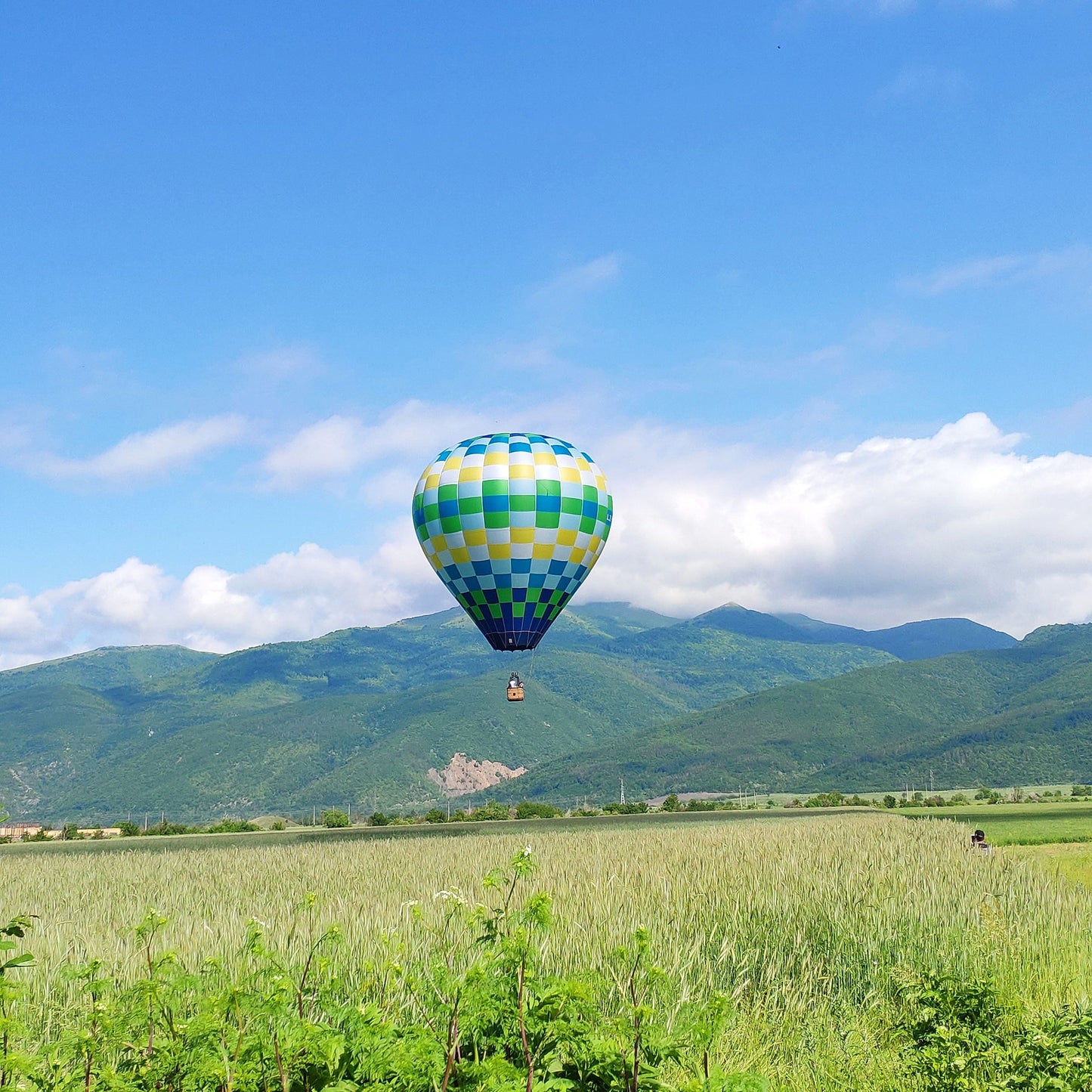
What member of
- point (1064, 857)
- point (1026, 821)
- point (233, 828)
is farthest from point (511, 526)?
point (233, 828)

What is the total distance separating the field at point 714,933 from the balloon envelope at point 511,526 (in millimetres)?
15430

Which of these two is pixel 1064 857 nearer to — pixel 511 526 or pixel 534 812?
pixel 511 526

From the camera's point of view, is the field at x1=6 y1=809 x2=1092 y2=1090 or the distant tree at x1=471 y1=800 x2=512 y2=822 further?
the distant tree at x1=471 y1=800 x2=512 y2=822

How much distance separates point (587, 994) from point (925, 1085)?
155 inches

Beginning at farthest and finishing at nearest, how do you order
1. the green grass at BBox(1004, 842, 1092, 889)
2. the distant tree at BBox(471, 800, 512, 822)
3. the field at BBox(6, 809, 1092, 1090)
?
the distant tree at BBox(471, 800, 512, 822), the green grass at BBox(1004, 842, 1092, 889), the field at BBox(6, 809, 1092, 1090)

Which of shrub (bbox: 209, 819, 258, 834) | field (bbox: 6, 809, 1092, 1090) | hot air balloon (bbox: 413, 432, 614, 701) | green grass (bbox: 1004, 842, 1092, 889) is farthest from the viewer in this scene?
shrub (bbox: 209, 819, 258, 834)

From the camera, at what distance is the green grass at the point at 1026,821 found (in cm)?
4466

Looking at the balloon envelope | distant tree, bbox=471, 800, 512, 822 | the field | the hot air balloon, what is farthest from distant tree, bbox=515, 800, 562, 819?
the field

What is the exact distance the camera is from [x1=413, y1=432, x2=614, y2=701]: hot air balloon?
1503 inches

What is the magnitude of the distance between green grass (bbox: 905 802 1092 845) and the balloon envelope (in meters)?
20.7

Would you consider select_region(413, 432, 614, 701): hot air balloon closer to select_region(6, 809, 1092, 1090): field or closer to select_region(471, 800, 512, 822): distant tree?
select_region(6, 809, 1092, 1090): field

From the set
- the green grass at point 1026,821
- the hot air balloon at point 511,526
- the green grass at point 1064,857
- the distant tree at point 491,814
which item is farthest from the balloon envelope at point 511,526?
the distant tree at point 491,814

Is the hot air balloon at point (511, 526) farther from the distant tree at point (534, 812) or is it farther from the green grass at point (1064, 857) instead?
the distant tree at point (534, 812)

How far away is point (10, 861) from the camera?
141 ft
